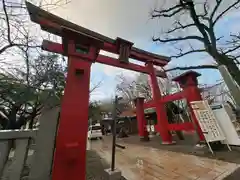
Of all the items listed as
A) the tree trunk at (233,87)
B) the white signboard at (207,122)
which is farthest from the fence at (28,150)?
the white signboard at (207,122)

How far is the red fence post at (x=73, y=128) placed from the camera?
1.98 metres

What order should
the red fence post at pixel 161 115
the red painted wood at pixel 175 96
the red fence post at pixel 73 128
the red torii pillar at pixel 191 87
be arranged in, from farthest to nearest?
1. the red fence post at pixel 161 115
2. the red painted wood at pixel 175 96
3. the red torii pillar at pixel 191 87
4. the red fence post at pixel 73 128

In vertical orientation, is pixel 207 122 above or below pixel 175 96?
below

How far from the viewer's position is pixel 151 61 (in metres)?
7.61

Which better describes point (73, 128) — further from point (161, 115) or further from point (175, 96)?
point (161, 115)

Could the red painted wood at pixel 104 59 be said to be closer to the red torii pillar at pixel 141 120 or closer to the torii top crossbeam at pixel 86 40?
the torii top crossbeam at pixel 86 40

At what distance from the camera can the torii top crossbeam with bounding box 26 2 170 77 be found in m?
2.61

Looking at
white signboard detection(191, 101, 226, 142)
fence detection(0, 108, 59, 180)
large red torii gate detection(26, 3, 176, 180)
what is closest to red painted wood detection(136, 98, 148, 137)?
white signboard detection(191, 101, 226, 142)

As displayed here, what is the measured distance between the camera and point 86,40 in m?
2.61

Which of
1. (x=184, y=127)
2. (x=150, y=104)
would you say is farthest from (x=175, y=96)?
(x=150, y=104)

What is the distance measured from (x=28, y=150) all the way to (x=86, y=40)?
1807 millimetres

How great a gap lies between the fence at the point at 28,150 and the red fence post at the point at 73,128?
260 millimetres

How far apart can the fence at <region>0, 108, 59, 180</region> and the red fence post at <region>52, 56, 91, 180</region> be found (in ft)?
0.85

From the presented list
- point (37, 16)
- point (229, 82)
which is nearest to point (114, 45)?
point (37, 16)
